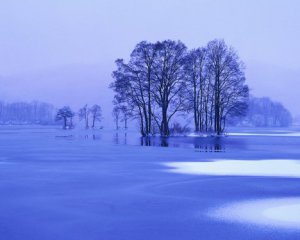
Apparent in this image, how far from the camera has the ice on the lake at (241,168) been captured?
12.9 metres

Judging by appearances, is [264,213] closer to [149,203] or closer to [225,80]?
[149,203]

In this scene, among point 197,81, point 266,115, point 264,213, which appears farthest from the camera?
point 266,115

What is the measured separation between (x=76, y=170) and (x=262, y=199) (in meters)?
7.28

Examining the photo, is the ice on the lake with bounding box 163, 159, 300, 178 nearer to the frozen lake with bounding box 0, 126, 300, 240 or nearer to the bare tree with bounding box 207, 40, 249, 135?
the frozen lake with bounding box 0, 126, 300, 240

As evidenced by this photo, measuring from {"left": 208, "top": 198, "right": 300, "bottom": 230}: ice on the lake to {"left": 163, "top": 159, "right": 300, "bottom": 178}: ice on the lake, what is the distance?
441 centimetres

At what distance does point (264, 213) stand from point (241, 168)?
23.5 ft

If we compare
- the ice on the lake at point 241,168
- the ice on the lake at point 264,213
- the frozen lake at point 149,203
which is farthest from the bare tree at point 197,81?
the ice on the lake at point 264,213

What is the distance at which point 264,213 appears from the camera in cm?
724

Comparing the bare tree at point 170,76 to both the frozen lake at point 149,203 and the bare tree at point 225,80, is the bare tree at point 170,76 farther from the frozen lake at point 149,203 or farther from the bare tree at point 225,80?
the frozen lake at point 149,203

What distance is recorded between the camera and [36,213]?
719 centimetres

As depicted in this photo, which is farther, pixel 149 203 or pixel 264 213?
pixel 149 203

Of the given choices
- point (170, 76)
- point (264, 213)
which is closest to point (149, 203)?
point (264, 213)

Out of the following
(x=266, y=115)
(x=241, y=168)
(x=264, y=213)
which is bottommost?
(x=264, y=213)

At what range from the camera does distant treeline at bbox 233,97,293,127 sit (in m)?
157
